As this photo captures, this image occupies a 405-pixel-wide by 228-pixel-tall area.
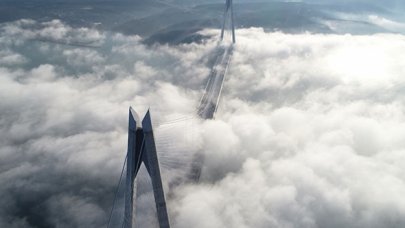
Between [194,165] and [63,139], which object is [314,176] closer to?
[194,165]

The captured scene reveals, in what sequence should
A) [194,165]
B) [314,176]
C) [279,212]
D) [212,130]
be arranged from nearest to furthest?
[279,212], [314,176], [194,165], [212,130]

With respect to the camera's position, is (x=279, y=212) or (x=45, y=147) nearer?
(x=279, y=212)

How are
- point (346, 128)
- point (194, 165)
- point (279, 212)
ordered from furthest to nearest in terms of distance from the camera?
point (346, 128), point (194, 165), point (279, 212)

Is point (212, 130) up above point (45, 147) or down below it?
above

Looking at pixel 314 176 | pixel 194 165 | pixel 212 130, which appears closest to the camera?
pixel 314 176

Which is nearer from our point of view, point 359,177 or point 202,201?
point 202,201

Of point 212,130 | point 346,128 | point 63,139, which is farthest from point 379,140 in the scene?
point 63,139

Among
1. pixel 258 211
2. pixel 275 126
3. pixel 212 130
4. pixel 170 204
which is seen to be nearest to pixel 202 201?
pixel 170 204

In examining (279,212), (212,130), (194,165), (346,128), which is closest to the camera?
(279,212)

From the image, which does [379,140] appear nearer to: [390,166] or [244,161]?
[390,166]
